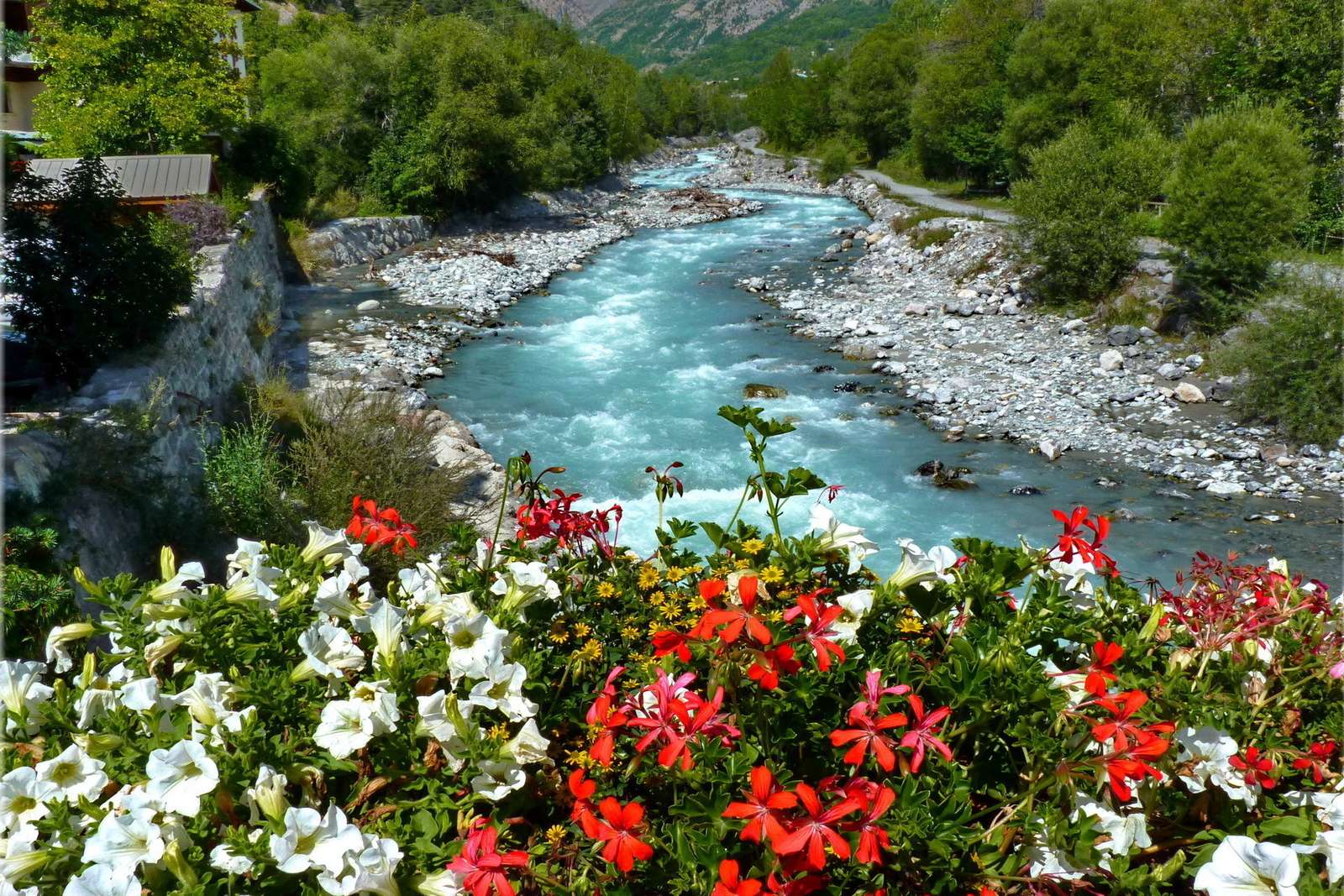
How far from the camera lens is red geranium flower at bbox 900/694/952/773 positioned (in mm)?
1640

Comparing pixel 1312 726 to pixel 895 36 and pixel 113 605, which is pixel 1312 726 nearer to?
pixel 113 605

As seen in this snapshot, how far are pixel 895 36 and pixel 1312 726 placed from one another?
2155 inches

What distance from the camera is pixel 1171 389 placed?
1355 cm

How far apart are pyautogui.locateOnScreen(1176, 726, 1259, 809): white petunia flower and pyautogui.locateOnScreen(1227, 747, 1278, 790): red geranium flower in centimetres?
1

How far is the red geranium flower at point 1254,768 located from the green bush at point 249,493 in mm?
6239

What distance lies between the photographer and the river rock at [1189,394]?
13.2 meters

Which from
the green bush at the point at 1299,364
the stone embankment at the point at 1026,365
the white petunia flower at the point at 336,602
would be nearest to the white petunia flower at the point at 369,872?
the white petunia flower at the point at 336,602

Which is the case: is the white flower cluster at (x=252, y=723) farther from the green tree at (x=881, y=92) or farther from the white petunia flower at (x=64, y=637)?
the green tree at (x=881, y=92)

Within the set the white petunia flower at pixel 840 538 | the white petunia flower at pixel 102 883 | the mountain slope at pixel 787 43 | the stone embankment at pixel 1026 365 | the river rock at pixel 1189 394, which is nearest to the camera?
the white petunia flower at pixel 102 883

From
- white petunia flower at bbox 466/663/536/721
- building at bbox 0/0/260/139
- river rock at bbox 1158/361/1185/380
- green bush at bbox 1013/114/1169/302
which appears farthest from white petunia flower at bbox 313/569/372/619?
building at bbox 0/0/260/139

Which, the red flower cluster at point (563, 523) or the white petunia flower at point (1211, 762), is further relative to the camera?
the red flower cluster at point (563, 523)

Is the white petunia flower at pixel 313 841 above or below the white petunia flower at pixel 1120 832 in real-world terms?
below

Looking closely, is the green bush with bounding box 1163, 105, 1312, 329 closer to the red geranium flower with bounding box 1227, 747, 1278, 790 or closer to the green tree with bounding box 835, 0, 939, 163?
the red geranium flower with bounding box 1227, 747, 1278, 790

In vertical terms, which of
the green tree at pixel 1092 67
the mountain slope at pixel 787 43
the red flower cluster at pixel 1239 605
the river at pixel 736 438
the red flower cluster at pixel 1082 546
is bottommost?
the river at pixel 736 438
